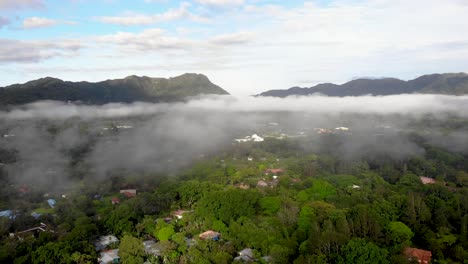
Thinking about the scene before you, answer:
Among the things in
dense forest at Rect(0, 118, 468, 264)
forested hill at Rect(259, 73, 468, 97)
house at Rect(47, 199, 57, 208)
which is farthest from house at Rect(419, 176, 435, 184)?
forested hill at Rect(259, 73, 468, 97)

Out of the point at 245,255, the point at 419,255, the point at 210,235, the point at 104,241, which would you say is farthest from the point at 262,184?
the point at 419,255

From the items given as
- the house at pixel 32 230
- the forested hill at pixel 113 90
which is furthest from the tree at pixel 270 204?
the forested hill at pixel 113 90

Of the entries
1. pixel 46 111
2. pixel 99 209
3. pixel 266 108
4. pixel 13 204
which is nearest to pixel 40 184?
pixel 13 204

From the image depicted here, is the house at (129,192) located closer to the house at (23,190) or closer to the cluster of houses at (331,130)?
the house at (23,190)

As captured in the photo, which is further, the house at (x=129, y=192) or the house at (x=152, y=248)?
the house at (x=129, y=192)

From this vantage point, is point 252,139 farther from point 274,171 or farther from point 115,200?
point 115,200

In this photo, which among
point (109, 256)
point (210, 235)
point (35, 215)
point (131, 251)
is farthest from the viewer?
point (35, 215)
